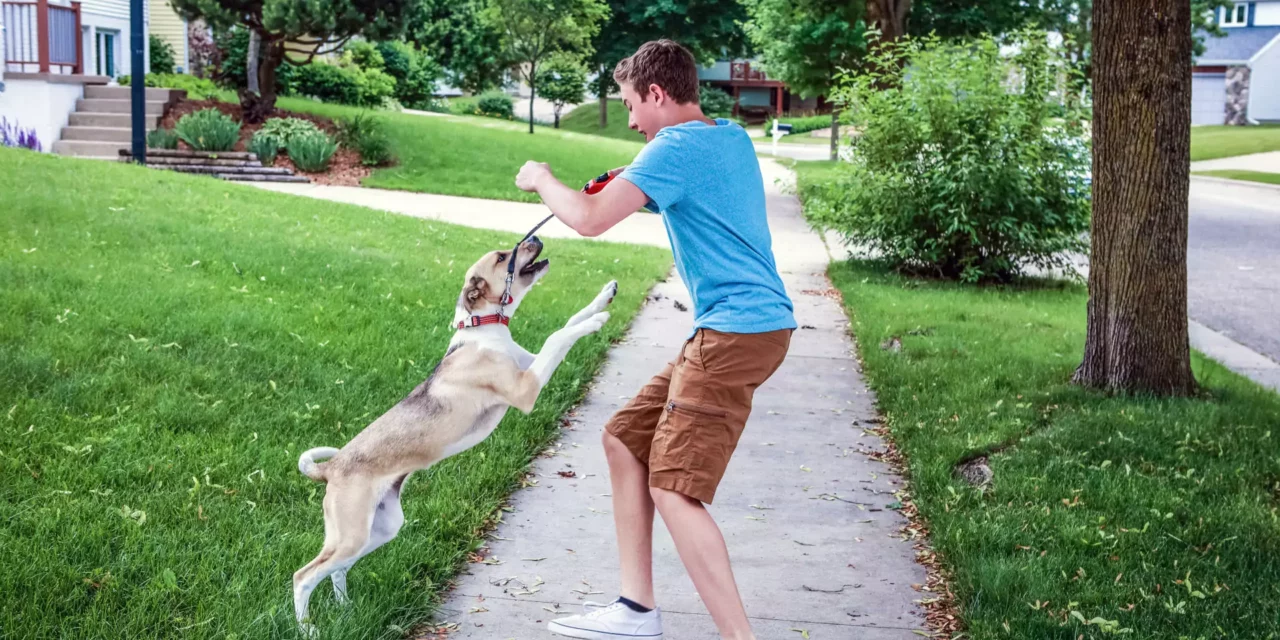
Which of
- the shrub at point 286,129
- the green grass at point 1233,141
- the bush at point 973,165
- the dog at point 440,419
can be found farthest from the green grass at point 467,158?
the green grass at point 1233,141

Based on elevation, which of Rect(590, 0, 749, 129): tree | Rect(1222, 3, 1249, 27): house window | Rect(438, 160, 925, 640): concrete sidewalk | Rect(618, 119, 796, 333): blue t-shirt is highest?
Rect(1222, 3, 1249, 27): house window

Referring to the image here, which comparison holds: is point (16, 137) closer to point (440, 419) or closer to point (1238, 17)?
point (440, 419)

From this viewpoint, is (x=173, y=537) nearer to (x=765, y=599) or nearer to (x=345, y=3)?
(x=765, y=599)

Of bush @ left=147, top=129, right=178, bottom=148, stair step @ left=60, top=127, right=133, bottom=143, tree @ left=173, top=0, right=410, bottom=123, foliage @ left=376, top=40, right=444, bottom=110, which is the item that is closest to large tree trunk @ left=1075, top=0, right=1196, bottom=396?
tree @ left=173, top=0, right=410, bottom=123

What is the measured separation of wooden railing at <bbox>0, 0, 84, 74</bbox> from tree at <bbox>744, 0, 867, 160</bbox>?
1724 cm

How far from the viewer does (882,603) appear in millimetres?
4410

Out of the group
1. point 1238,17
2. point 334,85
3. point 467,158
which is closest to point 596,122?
point 334,85

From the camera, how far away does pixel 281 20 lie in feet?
65.7

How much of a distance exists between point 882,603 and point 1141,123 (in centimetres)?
410

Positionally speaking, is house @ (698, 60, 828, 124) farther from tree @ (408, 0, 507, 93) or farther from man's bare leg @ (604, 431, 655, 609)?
man's bare leg @ (604, 431, 655, 609)

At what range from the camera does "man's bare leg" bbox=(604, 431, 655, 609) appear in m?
3.93

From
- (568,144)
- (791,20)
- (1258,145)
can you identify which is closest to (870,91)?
(568,144)

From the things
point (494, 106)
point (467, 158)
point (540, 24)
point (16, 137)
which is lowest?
point (467, 158)

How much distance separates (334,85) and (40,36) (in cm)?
1208
